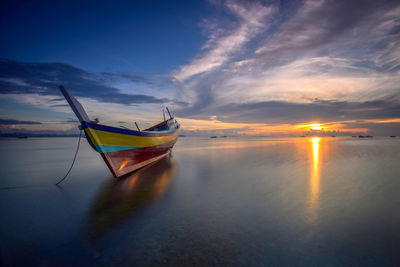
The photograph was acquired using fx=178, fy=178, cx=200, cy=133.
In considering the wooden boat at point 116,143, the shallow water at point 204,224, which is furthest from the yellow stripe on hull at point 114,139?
the shallow water at point 204,224

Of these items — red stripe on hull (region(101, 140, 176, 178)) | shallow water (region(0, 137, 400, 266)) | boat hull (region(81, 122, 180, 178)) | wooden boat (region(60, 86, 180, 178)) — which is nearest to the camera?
shallow water (region(0, 137, 400, 266))

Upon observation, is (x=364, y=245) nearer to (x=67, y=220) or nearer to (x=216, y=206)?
(x=216, y=206)

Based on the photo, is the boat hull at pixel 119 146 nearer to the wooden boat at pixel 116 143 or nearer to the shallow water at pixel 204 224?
the wooden boat at pixel 116 143

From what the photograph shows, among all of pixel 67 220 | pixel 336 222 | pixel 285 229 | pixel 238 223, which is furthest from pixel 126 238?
pixel 336 222

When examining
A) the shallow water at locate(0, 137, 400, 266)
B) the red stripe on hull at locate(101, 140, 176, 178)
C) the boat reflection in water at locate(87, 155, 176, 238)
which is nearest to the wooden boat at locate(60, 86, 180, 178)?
the red stripe on hull at locate(101, 140, 176, 178)

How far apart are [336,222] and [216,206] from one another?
8.93 ft

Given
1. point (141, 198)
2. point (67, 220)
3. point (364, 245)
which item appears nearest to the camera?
point (364, 245)

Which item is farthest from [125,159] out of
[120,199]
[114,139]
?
[120,199]

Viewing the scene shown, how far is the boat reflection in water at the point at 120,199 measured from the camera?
13.1 ft

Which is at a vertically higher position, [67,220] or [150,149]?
[150,149]

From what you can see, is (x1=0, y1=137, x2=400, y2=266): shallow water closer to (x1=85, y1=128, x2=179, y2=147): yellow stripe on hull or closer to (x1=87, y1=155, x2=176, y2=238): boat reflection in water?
(x1=87, y1=155, x2=176, y2=238): boat reflection in water

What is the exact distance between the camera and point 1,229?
3.73 metres

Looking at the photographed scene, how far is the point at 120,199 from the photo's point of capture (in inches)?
221

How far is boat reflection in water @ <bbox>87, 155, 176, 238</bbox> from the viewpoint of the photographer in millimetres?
4008
